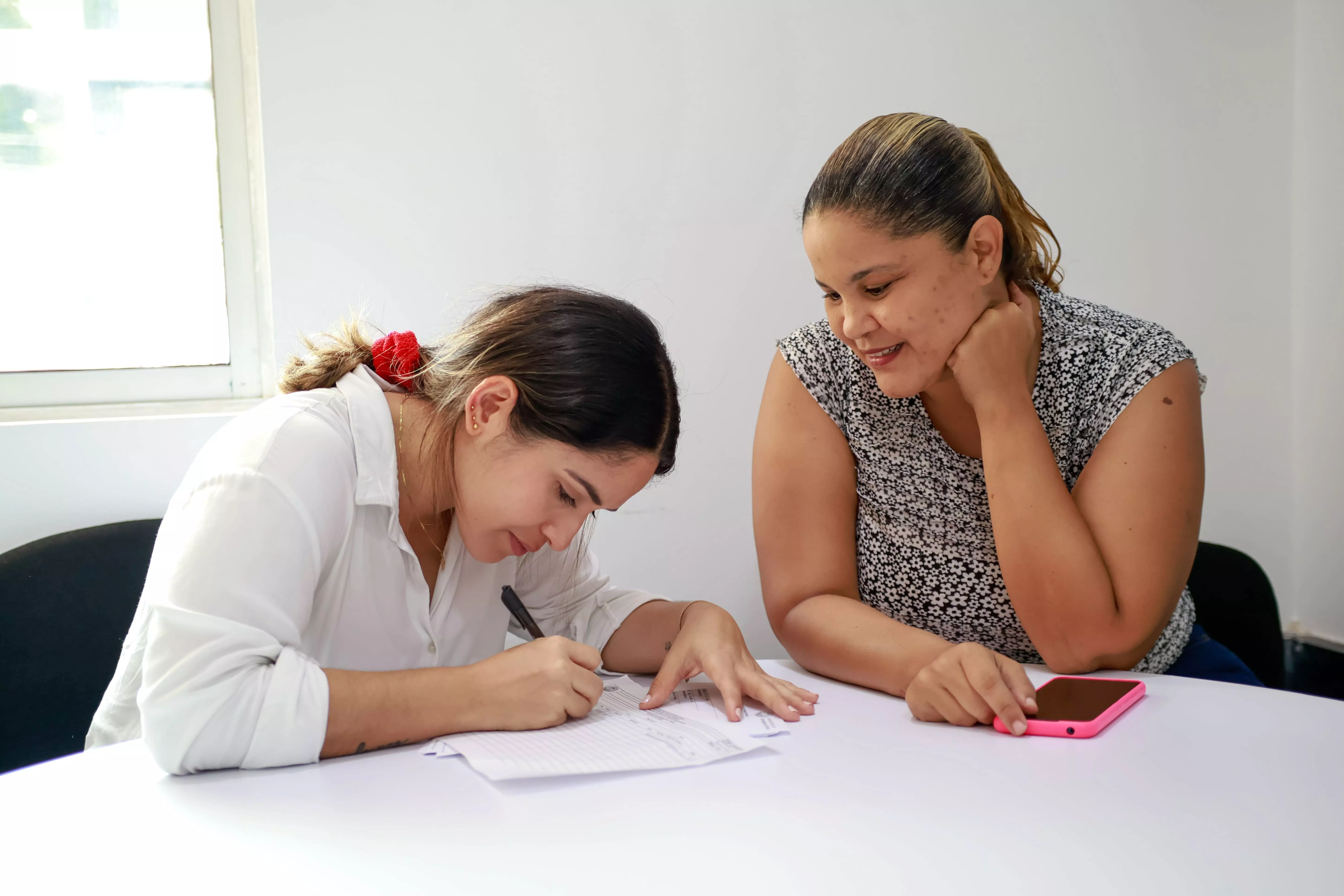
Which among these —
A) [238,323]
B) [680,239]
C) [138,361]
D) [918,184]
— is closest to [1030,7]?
[680,239]

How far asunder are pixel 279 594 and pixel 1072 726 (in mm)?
805

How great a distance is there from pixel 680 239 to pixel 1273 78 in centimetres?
152

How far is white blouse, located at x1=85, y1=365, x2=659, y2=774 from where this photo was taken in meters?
0.89

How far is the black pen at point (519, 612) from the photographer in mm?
1296

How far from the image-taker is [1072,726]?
1018mm

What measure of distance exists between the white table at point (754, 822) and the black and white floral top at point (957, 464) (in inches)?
14.7

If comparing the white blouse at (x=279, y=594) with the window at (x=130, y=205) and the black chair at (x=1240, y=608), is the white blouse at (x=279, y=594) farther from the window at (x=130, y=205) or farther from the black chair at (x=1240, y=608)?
the black chair at (x=1240, y=608)

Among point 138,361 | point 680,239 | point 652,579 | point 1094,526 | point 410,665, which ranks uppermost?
point 680,239

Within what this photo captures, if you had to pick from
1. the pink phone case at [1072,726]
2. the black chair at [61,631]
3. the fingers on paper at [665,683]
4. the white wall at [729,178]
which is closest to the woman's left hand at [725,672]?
the fingers on paper at [665,683]

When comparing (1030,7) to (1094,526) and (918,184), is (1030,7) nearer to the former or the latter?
(918,184)

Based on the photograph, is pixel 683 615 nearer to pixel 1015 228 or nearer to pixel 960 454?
pixel 960 454

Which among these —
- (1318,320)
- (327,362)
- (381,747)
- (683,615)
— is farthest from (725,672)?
(1318,320)

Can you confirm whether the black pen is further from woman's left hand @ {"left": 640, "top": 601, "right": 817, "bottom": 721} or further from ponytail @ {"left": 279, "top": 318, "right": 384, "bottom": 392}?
ponytail @ {"left": 279, "top": 318, "right": 384, "bottom": 392}

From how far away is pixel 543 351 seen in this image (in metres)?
1.11
